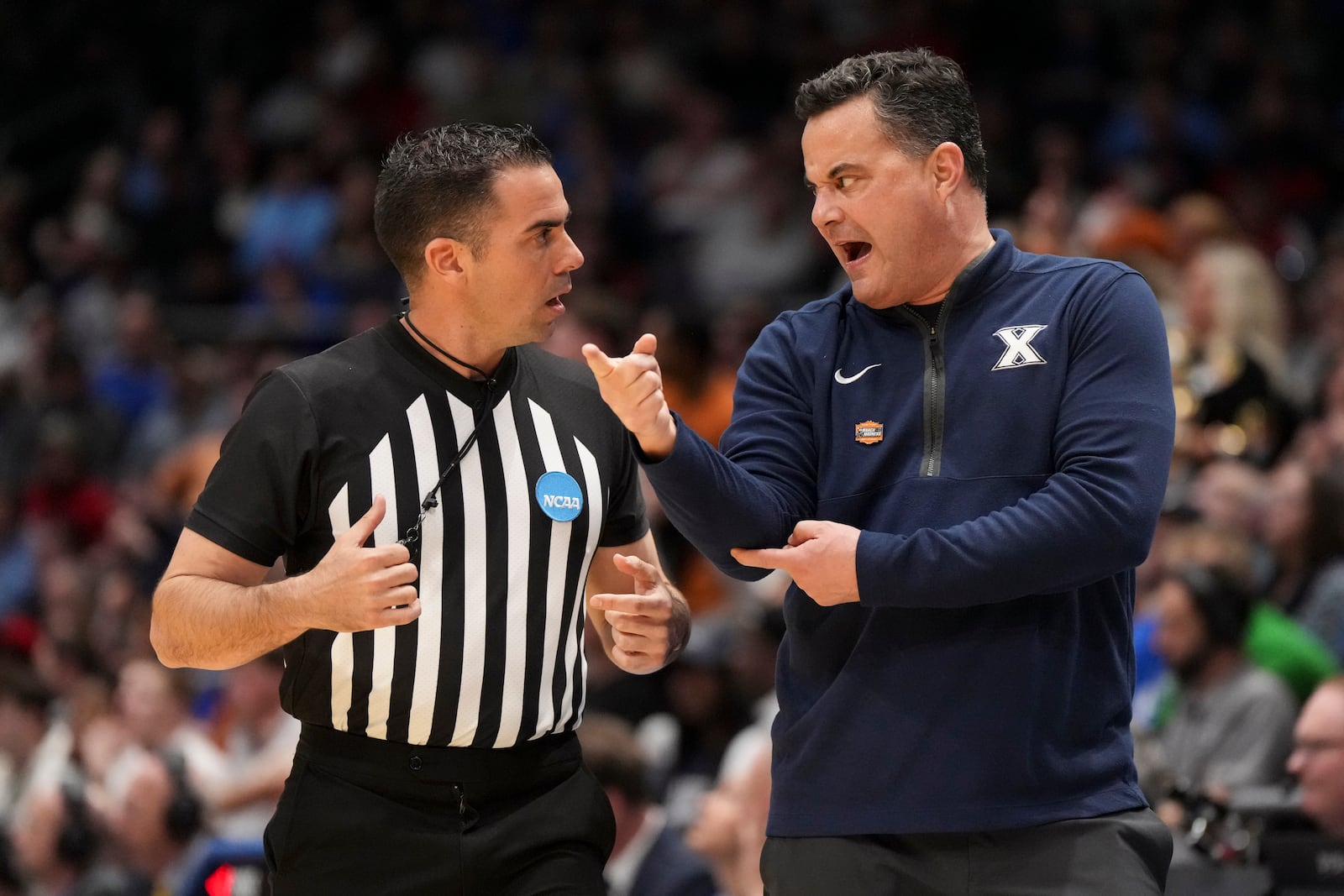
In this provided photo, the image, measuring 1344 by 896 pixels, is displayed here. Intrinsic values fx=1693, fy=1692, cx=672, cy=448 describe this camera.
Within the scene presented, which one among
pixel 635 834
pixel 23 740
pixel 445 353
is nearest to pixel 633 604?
pixel 445 353

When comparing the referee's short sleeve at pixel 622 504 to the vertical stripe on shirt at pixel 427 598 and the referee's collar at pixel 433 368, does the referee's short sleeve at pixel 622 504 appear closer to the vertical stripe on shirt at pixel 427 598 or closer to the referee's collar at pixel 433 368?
the referee's collar at pixel 433 368

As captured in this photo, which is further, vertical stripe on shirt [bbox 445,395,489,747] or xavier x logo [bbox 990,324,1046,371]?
vertical stripe on shirt [bbox 445,395,489,747]

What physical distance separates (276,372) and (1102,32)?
8.07 metres

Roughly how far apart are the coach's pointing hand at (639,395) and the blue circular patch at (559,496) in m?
0.58

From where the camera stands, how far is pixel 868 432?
3.11m

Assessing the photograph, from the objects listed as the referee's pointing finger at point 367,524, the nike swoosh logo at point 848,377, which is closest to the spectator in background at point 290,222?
the referee's pointing finger at point 367,524

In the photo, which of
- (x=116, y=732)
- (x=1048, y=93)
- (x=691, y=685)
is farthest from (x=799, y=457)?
(x=1048, y=93)

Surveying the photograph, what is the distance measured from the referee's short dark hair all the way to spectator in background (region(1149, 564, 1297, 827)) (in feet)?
5.50

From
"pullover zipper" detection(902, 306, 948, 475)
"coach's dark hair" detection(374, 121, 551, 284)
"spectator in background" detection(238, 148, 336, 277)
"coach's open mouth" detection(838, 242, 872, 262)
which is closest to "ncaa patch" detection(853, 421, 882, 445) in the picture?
"pullover zipper" detection(902, 306, 948, 475)

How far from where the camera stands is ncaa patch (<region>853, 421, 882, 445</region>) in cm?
310

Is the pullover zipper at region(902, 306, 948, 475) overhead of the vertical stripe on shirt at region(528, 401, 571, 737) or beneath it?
overhead

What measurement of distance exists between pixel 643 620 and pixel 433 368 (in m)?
0.67

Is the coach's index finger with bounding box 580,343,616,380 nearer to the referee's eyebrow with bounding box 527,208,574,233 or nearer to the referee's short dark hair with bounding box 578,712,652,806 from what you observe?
the referee's eyebrow with bounding box 527,208,574,233

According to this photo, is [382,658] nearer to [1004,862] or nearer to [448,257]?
[448,257]
